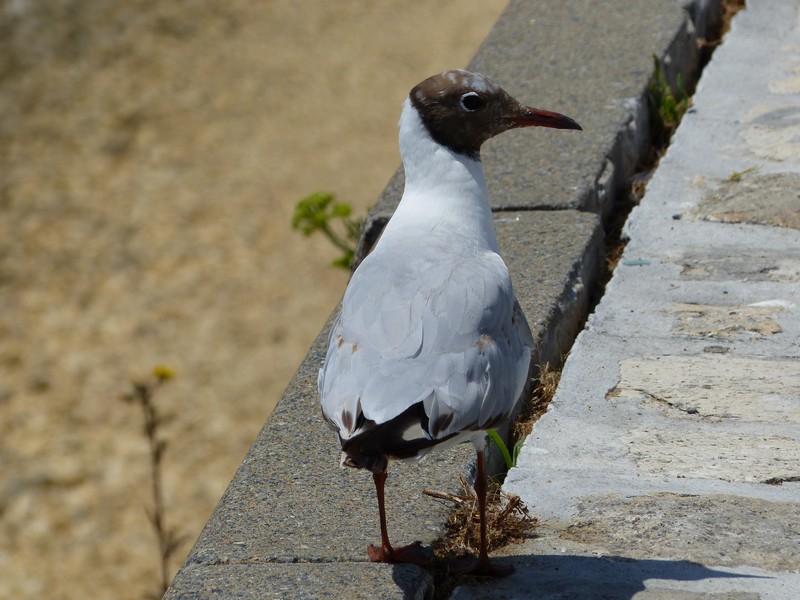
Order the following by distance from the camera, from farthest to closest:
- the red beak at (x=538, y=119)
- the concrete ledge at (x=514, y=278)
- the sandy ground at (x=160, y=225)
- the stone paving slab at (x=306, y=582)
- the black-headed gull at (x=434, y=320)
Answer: the sandy ground at (x=160, y=225), the red beak at (x=538, y=119), the concrete ledge at (x=514, y=278), the stone paving slab at (x=306, y=582), the black-headed gull at (x=434, y=320)

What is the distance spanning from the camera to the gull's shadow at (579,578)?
220 cm

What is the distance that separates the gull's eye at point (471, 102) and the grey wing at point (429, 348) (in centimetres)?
41

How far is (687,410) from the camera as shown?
2.79m

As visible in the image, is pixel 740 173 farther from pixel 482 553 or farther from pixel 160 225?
pixel 160 225

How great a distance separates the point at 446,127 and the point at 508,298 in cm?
51

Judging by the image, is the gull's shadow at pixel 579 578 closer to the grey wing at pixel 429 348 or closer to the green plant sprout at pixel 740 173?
the grey wing at pixel 429 348

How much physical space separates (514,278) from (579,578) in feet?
3.61

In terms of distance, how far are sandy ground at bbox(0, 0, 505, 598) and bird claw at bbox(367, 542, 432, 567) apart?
3.38m

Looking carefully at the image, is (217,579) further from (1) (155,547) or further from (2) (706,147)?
(1) (155,547)

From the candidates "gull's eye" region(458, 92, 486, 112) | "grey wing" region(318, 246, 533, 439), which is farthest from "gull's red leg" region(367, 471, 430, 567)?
"gull's eye" region(458, 92, 486, 112)

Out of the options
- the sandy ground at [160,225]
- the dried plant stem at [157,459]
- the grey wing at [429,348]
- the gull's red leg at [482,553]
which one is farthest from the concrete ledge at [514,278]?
the sandy ground at [160,225]

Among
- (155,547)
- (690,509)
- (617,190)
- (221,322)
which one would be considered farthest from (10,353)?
(690,509)

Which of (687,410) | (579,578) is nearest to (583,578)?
(579,578)

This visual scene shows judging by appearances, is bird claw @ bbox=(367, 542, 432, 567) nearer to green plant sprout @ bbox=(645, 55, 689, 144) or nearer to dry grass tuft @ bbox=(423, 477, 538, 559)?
dry grass tuft @ bbox=(423, 477, 538, 559)
